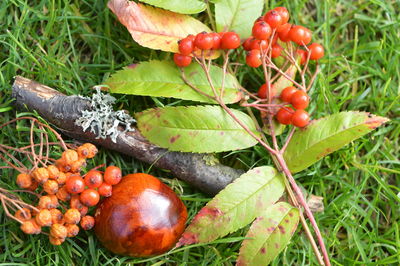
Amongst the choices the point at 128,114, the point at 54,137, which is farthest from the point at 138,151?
the point at 54,137

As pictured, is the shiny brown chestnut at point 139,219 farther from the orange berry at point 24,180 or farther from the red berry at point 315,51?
the red berry at point 315,51

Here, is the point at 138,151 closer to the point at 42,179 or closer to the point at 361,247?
the point at 42,179

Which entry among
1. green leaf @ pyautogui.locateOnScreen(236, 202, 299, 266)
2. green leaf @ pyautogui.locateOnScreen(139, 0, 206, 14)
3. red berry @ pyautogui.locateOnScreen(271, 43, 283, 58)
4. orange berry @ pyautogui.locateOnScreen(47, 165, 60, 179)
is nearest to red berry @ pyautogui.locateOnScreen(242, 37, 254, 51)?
red berry @ pyautogui.locateOnScreen(271, 43, 283, 58)

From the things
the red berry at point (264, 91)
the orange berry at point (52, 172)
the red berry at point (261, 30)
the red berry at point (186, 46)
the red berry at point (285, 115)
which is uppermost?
the red berry at point (261, 30)

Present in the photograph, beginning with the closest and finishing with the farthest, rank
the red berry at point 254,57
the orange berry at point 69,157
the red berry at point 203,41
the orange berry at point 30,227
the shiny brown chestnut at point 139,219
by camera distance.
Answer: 1. the orange berry at point 30,227
2. the orange berry at point 69,157
3. the shiny brown chestnut at point 139,219
4. the red berry at point 203,41
5. the red berry at point 254,57

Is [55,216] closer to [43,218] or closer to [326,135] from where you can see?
[43,218]

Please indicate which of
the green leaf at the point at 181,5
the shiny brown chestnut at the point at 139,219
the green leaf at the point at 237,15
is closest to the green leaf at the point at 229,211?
the shiny brown chestnut at the point at 139,219
